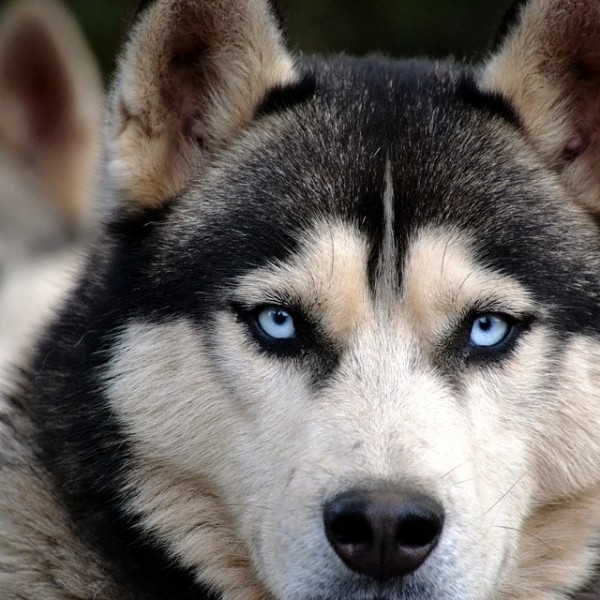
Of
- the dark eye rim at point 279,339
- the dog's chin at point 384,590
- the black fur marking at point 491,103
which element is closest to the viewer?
the dog's chin at point 384,590

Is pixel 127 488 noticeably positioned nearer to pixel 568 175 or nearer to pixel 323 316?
pixel 323 316

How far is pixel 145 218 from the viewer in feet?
12.3

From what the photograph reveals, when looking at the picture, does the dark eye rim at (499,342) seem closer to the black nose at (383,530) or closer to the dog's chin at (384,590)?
the black nose at (383,530)

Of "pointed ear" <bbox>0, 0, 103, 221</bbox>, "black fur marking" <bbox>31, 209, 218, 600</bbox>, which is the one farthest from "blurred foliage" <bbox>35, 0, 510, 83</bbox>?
"black fur marking" <bbox>31, 209, 218, 600</bbox>

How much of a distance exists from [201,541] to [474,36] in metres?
9.86

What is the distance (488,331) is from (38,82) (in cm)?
614

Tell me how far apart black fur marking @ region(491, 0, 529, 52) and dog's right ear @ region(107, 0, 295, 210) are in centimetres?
67

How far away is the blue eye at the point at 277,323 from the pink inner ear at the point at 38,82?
18.6 feet

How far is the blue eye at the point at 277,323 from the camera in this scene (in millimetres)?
3422

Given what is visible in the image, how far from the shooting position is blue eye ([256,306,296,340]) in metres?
3.42

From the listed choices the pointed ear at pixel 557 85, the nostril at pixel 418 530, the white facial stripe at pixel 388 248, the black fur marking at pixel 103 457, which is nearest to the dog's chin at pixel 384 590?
the nostril at pixel 418 530

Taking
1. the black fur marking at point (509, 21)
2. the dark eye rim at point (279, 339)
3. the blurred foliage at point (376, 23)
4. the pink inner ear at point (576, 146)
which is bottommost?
the dark eye rim at point (279, 339)

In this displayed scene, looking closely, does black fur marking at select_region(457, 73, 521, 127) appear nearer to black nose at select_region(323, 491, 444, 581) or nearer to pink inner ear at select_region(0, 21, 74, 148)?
black nose at select_region(323, 491, 444, 581)

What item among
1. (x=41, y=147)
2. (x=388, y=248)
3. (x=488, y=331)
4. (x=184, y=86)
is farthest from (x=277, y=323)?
(x=41, y=147)
